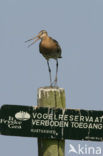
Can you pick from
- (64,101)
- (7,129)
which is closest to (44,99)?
(64,101)

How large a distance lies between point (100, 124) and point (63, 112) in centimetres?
48

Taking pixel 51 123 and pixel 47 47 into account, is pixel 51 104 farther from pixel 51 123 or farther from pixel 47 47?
pixel 47 47

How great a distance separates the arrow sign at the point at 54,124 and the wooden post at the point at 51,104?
0.13 metres

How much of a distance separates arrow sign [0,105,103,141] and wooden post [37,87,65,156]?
13 centimetres

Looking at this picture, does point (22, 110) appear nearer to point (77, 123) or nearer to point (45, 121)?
point (45, 121)

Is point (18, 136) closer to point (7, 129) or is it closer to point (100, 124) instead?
point (7, 129)

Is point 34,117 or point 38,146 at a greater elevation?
point 34,117

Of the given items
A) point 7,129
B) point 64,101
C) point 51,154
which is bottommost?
point 51,154

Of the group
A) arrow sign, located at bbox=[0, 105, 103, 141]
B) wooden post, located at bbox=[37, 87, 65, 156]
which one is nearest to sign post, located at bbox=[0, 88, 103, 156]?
arrow sign, located at bbox=[0, 105, 103, 141]

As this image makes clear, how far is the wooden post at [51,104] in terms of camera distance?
5.53m

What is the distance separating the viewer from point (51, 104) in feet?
18.1

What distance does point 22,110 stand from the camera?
17.9ft

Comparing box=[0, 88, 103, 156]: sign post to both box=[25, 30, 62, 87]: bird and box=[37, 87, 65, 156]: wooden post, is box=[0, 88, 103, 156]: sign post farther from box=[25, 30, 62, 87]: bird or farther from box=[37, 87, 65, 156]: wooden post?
box=[25, 30, 62, 87]: bird

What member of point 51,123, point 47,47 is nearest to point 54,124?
point 51,123
